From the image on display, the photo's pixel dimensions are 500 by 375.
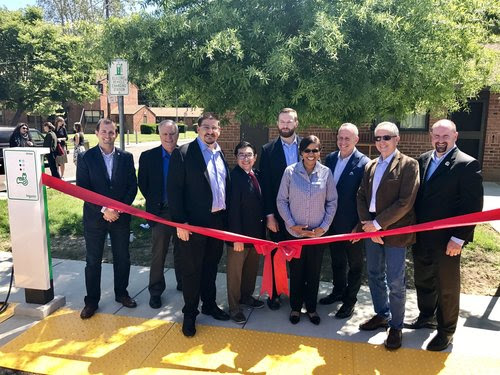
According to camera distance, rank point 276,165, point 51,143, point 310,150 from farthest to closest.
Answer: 1. point 51,143
2. point 276,165
3. point 310,150

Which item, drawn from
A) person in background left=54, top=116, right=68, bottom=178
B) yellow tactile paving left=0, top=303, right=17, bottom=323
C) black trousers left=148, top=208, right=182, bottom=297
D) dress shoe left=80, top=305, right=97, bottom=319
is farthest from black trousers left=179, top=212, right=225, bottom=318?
person in background left=54, top=116, right=68, bottom=178

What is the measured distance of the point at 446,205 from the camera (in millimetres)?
3617

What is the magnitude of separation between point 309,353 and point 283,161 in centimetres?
189

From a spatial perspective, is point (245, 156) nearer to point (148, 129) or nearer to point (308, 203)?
point (308, 203)

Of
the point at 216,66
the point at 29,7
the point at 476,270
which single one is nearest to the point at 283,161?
the point at 216,66

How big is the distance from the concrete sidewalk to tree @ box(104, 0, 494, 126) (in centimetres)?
234

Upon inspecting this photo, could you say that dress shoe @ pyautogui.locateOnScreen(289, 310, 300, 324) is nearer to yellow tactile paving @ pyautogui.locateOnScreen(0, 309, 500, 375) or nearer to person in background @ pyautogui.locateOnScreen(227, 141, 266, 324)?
yellow tactile paving @ pyautogui.locateOnScreen(0, 309, 500, 375)

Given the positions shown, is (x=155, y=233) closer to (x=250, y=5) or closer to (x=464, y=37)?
(x=250, y=5)

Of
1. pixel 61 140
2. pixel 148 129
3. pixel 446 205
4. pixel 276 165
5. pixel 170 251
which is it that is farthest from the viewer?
pixel 148 129

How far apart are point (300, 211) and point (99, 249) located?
2.11 m

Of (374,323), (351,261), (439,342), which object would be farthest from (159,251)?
(439,342)

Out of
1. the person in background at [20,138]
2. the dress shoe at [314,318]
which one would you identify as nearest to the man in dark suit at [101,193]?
the dress shoe at [314,318]

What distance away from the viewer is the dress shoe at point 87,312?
4.37 m

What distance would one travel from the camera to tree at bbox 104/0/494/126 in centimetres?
472
